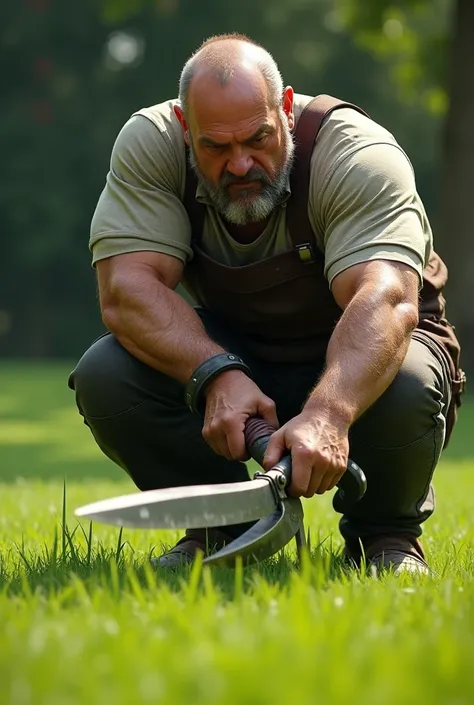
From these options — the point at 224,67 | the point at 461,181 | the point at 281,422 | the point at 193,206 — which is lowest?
the point at 461,181

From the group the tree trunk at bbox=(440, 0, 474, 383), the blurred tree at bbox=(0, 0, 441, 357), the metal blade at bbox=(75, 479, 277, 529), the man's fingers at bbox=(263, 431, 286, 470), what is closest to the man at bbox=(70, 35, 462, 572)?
the man's fingers at bbox=(263, 431, 286, 470)

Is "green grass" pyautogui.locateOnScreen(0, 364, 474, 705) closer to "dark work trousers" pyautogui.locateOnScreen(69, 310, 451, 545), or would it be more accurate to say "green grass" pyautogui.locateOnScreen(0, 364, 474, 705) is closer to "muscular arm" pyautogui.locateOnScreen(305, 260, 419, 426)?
"dark work trousers" pyautogui.locateOnScreen(69, 310, 451, 545)

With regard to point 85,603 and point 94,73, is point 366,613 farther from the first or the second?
point 94,73

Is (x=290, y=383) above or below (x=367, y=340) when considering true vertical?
below

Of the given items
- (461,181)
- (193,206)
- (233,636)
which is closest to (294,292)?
(193,206)

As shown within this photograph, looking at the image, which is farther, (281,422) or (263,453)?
(281,422)

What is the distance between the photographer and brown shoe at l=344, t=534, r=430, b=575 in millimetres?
3784

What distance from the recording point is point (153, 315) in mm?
3977

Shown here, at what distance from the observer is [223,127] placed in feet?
12.7

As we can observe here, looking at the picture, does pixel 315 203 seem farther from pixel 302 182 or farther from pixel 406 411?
pixel 406 411

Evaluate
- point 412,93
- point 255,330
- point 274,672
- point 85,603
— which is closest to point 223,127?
point 255,330

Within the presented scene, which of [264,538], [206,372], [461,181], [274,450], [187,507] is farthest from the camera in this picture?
[461,181]

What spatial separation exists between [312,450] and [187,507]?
17.3 inches

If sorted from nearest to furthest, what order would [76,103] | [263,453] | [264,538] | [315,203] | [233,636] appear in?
1. [233,636]
2. [264,538]
3. [263,453]
4. [315,203]
5. [76,103]
